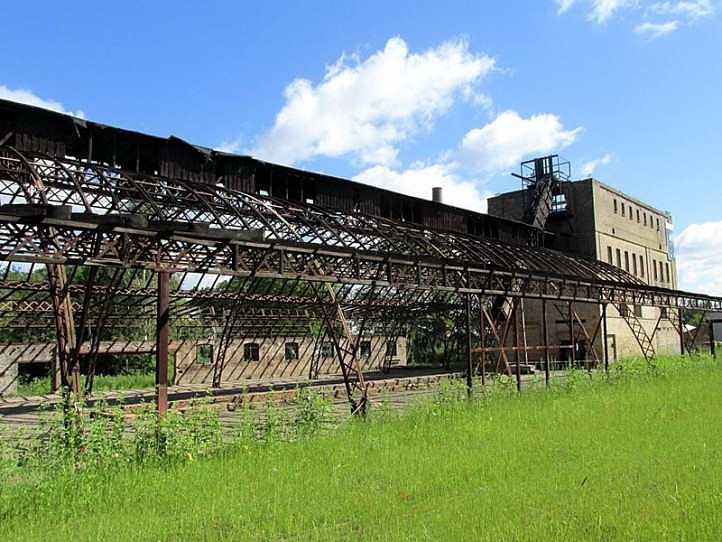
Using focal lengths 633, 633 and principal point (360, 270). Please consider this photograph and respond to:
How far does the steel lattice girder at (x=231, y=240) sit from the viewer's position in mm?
11445

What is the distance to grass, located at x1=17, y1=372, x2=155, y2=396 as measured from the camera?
27266 millimetres

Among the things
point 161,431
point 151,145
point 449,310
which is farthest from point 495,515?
point 449,310

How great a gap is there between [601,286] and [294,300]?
1346 centimetres

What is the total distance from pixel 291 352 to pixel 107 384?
37.3 ft

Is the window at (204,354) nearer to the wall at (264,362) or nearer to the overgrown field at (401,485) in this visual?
the wall at (264,362)

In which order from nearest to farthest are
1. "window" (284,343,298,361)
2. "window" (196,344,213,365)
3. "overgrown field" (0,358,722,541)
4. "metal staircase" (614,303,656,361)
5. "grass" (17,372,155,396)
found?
"overgrown field" (0,358,722,541)
"grass" (17,372,155,396)
"metal staircase" (614,303,656,361)
"window" (196,344,213,365)
"window" (284,343,298,361)

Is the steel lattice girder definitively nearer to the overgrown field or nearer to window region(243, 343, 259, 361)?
the overgrown field

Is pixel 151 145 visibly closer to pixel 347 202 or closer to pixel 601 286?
pixel 347 202

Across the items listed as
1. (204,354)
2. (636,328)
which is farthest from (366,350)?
(636,328)

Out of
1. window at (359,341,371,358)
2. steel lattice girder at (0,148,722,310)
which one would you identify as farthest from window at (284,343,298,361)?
steel lattice girder at (0,148,722,310)

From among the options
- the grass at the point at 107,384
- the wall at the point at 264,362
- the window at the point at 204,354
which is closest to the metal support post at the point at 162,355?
the grass at the point at 107,384

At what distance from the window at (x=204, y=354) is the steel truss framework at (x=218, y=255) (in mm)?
954

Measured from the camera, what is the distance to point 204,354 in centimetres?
3462

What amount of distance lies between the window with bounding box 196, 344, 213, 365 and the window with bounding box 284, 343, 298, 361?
15.9 ft
